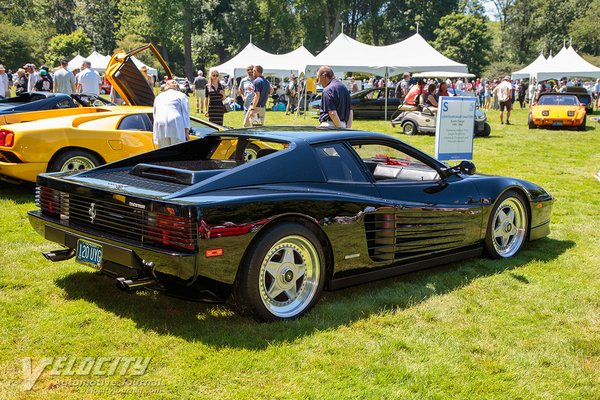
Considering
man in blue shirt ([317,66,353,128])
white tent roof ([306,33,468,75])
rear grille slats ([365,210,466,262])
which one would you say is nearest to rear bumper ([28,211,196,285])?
rear grille slats ([365,210,466,262])

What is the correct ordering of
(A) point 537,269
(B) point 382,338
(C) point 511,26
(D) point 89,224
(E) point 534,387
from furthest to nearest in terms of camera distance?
(C) point 511,26, (A) point 537,269, (D) point 89,224, (B) point 382,338, (E) point 534,387

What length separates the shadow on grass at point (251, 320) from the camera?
3.87m

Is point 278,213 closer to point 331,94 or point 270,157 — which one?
point 270,157

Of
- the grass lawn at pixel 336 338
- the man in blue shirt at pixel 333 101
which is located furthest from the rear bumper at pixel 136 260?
the man in blue shirt at pixel 333 101

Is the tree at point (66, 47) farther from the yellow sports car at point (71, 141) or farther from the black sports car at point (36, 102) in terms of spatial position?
the yellow sports car at point (71, 141)

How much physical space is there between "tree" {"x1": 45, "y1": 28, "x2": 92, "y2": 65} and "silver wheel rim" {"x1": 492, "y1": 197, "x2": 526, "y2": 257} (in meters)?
62.6

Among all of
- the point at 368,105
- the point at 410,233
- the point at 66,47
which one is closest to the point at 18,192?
the point at 410,233

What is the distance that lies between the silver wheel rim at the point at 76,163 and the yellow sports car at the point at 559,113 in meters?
16.5

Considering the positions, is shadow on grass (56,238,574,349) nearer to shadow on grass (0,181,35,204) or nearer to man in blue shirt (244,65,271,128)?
Answer: shadow on grass (0,181,35,204)

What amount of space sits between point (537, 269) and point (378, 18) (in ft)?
238

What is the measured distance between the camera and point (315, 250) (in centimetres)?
416

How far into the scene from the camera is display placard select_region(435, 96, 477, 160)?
8562mm

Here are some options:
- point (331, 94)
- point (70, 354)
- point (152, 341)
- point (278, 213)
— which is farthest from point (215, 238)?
point (331, 94)

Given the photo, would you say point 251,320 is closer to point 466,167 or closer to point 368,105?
point 466,167
